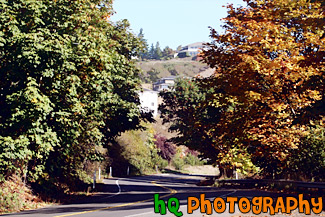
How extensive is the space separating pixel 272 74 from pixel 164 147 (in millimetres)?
59096

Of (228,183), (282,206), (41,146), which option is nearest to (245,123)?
(282,206)

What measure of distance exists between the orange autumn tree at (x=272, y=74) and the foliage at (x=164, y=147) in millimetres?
53296

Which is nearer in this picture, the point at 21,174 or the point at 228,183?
the point at 21,174

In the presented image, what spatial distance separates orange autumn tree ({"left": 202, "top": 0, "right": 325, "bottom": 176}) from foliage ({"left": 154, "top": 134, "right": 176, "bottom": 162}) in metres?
53.3

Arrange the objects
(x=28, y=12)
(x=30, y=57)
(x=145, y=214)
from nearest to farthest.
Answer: (x=145, y=214)
(x=30, y=57)
(x=28, y=12)

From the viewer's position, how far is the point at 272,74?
1698 centimetres

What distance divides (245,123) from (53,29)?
31.8 feet

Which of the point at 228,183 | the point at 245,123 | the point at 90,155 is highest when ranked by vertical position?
the point at 245,123

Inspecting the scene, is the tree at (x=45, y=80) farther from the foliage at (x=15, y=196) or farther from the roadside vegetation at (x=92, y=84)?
the foliage at (x=15, y=196)

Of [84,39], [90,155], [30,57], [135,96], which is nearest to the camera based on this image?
[30,57]

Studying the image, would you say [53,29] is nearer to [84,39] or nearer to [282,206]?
[84,39]

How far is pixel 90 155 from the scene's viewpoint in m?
22.9

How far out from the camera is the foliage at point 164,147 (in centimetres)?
7394

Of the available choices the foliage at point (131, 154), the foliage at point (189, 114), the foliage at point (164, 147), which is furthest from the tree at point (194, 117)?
the foliage at point (164, 147)
